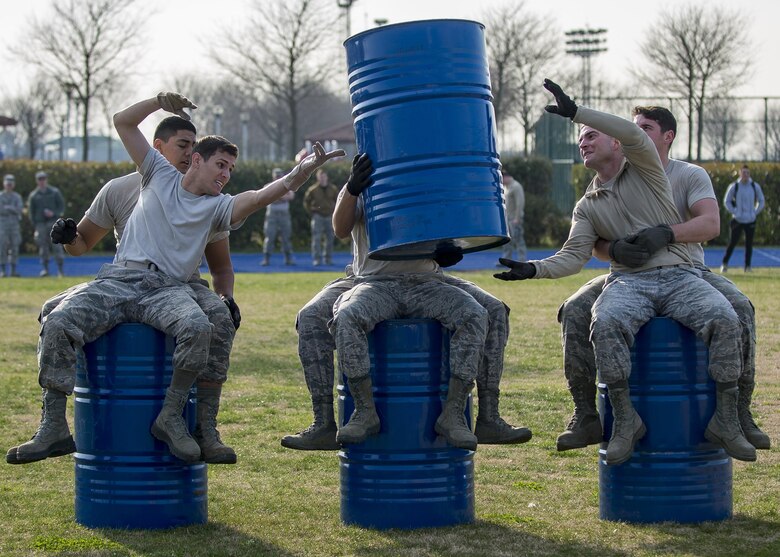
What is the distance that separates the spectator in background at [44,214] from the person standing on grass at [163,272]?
666 inches

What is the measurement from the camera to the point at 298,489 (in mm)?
6477

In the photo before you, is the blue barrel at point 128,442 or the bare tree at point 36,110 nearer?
the blue barrel at point 128,442

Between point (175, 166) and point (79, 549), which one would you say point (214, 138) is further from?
point (79, 549)

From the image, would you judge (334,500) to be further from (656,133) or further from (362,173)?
(656,133)

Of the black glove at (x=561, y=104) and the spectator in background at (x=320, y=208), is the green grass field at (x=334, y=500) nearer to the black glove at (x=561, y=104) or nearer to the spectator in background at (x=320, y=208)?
the black glove at (x=561, y=104)

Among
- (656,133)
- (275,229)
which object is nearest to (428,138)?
(656,133)

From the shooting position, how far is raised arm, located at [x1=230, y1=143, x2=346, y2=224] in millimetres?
5566

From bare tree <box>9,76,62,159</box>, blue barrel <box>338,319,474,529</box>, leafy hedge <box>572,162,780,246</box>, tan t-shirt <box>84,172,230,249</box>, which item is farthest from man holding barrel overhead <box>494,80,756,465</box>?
bare tree <box>9,76,62,159</box>

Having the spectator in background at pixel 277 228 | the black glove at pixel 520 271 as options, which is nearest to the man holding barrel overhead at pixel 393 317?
the black glove at pixel 520 271

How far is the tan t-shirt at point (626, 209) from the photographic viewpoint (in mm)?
5723

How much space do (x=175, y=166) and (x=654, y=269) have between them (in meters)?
2.43

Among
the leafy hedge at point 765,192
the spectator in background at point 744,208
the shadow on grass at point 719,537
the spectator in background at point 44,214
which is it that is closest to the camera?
the shadow on grass at point 719,537

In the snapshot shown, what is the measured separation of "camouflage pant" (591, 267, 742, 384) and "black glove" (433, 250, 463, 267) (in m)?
0.68

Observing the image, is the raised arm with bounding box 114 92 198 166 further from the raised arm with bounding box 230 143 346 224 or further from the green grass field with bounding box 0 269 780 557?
the green grass field with bounding box 0 269 780 557
